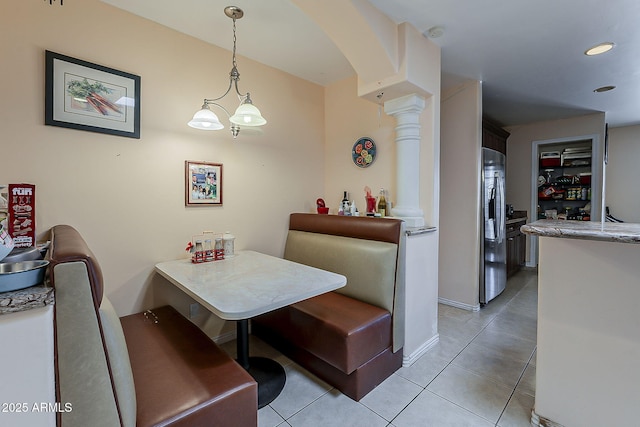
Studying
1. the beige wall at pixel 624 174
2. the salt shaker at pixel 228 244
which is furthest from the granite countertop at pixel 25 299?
the beige wall at pixel 624 174

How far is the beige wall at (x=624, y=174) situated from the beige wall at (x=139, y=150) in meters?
5.23

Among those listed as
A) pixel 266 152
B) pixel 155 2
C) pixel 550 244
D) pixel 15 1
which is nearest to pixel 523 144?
pixel 550 244

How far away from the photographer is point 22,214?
158cm

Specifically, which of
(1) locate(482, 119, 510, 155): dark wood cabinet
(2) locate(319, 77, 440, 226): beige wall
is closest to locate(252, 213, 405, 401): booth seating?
(2) locate(319, 77, 440, 226): beige wall

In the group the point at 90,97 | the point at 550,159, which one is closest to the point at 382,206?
the point at 90,97

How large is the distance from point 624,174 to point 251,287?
22.4 feet

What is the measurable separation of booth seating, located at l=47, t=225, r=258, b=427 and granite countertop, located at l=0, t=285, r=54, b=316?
2cm

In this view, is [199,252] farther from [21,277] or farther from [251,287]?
[21,277]

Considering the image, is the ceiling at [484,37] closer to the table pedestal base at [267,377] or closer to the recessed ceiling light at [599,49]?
the recessed ceiling light at [599,49]

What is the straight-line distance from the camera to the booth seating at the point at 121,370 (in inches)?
31.3

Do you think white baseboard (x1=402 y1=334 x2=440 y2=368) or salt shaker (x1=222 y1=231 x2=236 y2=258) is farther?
salt shaker (x1=222 y1=231 x2=236 y2=258)

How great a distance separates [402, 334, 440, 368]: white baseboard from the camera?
84.8 inches

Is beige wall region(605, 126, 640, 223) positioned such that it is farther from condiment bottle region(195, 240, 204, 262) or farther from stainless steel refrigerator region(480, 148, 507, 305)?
condiment bottle region(195, 240, 204, 262)

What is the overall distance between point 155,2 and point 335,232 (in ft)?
6.96
